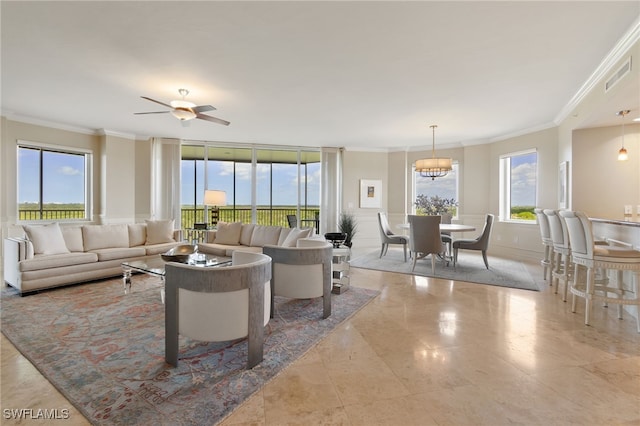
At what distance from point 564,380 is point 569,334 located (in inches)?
37.2

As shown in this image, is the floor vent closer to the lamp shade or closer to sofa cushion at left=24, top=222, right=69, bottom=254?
the lamp shade

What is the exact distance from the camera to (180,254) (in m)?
3.78

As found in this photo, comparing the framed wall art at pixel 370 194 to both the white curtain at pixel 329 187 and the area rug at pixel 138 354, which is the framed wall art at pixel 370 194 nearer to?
the white curtain at pixel 329 187

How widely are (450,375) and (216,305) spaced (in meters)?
1.70

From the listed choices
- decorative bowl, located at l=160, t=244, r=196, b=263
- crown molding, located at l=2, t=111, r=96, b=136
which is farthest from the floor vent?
crown molding, located at l=2, t=111, r=96, b=136

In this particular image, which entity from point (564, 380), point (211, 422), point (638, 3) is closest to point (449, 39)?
point (638, 3)

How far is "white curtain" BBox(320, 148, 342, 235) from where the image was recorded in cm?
796

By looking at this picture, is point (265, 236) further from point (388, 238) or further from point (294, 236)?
point (388, 238)

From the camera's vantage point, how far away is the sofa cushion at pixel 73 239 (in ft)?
14.9

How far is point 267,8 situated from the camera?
233 cm

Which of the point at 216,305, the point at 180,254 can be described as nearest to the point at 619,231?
the point at 216,305

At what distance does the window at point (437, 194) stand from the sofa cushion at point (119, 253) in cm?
604

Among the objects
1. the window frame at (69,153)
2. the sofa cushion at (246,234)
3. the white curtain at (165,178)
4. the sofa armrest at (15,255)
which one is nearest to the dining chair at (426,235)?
the sofa cushion at (246,234)

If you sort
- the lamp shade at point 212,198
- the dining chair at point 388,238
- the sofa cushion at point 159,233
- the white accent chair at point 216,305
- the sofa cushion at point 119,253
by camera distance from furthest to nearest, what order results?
the dining chair at point 388,238
the lamp shade at point 212,198
the sofa cushion at point 159,233
the sofa cushion at point 119,253
the white accent chair at point 216,305
